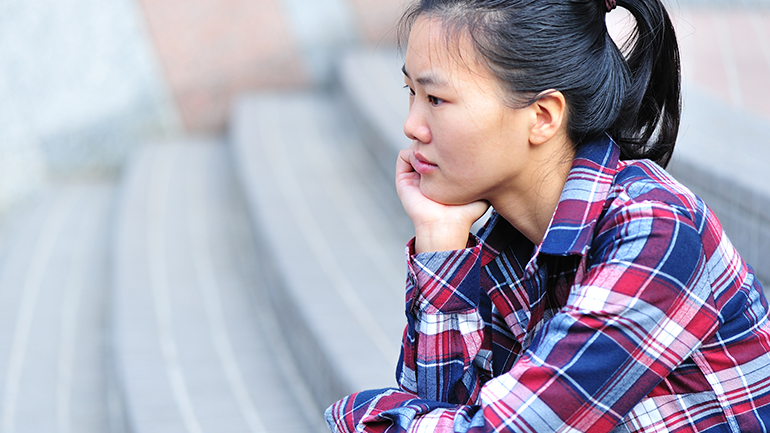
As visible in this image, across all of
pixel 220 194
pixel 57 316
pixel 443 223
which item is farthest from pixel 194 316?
pixel 443 223

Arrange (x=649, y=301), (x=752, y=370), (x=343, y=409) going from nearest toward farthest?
(x=649, y=301) → (x=752, y=370) → (x=343, y=409)

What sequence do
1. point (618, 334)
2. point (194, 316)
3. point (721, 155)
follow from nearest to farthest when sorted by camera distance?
point (618, 334)
point (721, 155)
point (194, 316)

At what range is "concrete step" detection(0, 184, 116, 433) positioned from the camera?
2.36 metres

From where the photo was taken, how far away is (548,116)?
98 cm

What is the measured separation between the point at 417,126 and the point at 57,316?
2.37 m

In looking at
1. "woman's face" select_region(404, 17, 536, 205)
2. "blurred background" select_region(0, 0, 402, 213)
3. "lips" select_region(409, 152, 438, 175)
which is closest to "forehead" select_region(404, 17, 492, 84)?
"woman's face" select_region(404, 17, 536, 205)

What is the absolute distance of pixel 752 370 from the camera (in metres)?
0.93

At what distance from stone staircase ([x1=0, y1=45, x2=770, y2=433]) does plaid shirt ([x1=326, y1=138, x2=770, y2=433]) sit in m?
0.75

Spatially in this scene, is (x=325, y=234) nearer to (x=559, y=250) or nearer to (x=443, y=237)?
(x=443, y=237)

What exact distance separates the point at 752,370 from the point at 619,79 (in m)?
0.44

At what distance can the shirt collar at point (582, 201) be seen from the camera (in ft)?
3.01

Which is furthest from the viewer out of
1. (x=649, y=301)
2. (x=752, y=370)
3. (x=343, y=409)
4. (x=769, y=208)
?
(x=769, y=208)

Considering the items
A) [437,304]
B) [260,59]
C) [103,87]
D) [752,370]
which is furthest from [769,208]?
[103,87]

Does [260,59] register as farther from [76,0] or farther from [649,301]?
[649,301]
